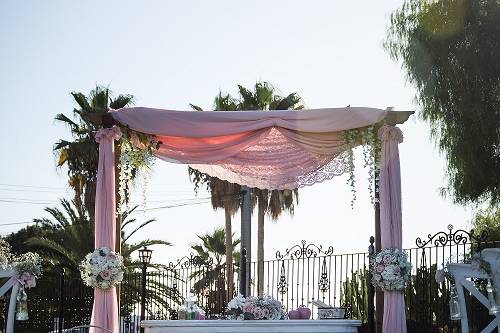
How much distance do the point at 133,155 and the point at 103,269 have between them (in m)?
1.43

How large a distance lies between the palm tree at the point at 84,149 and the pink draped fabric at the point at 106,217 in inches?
477

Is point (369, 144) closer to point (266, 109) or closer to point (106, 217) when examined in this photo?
point (106, 217)

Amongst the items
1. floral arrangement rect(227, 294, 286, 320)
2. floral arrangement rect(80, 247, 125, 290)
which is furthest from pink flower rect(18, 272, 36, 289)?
floral arrangement rect(227, 294, 286, 320)

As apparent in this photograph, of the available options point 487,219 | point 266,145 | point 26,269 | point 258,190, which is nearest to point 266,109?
point 258,190

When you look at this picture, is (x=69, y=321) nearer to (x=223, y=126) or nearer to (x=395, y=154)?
(x=223, y=126)

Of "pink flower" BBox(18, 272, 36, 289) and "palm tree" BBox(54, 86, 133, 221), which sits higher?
"palm tree" BBox(54, 86, 133, 221)

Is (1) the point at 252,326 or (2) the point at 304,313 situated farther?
(2) the point at 304,313

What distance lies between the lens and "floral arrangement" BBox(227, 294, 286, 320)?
9398 mm

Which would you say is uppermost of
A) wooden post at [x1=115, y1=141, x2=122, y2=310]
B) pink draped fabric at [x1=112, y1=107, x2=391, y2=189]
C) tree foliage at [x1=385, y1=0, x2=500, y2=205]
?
tree foliage at [x1=385, y1=0, x2=500, y2=205]

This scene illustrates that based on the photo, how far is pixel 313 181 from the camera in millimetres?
10625

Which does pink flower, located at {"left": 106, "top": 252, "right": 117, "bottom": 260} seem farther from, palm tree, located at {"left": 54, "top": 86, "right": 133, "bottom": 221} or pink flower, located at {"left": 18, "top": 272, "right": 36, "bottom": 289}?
palm tree, located at {"left": 54, "top": 86, "right": 133, "bottom": 221}

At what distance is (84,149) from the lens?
882 inches

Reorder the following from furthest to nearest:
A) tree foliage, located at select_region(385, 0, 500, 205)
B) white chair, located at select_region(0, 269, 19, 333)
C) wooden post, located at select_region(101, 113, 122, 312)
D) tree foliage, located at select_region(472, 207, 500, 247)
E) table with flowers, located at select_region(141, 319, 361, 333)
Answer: tree foliage, located at select_region(472, 207, 500, 247)
tree foliage, located at select_region(385, 0, 500, 205)
wooden post, located at select_region(101, 113, 122, 312)
table with flowers, located at select_region(141, 319, 361, 333)
white chair, located at select_region(0, 269, 19, 333)

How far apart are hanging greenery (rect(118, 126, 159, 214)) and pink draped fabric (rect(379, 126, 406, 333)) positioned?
8.57 feet
